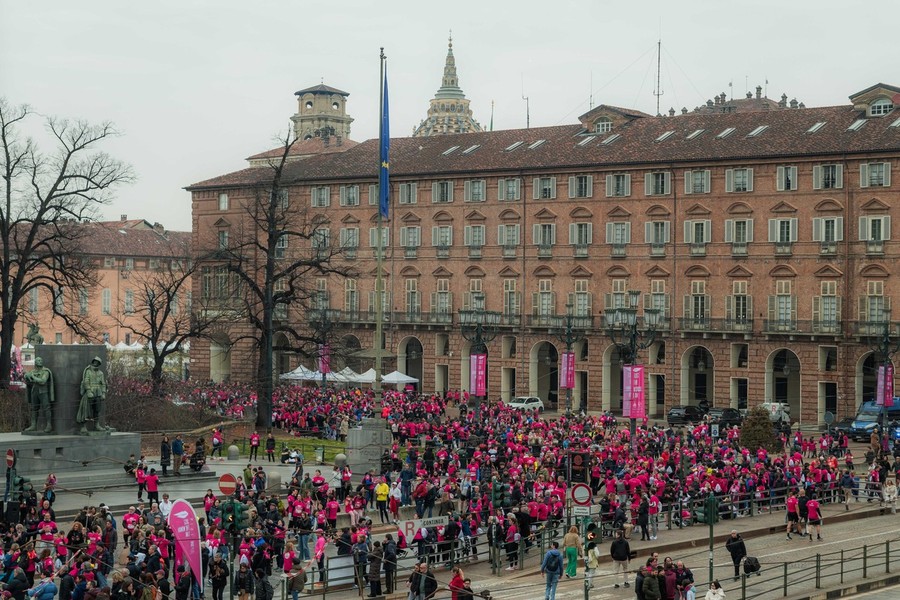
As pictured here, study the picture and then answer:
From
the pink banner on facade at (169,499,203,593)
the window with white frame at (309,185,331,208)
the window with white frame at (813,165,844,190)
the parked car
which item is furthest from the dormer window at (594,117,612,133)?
the pink banner on facade at (169,499,203,593)

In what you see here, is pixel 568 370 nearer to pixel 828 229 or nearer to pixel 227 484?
pixel 828 229

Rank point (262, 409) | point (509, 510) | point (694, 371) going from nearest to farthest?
point (509, 510), point (262, 409), point (694, 371)

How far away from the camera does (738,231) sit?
275 feet

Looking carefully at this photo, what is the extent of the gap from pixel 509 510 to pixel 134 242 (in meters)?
106

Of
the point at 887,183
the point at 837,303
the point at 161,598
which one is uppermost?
the point at 887,183

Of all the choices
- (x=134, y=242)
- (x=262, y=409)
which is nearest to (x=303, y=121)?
(x=134, y=242)

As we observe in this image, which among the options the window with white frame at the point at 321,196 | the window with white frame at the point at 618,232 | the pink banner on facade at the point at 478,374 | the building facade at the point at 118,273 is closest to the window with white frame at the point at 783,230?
the window with white frame at the point at 618,232

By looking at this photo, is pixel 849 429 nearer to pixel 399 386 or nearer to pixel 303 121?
pixel 399 386

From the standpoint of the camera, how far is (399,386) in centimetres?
9306

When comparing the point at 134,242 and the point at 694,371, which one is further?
the point at 134,242

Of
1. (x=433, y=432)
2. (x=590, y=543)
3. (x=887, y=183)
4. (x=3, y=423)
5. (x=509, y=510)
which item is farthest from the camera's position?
(x=887, y=183)

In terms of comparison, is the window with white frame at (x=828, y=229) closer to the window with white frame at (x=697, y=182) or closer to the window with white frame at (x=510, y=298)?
the window with white frame at (x=697, y=182)

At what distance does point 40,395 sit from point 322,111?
131254 mm

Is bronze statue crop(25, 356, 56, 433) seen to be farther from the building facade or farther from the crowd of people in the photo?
the building facade
